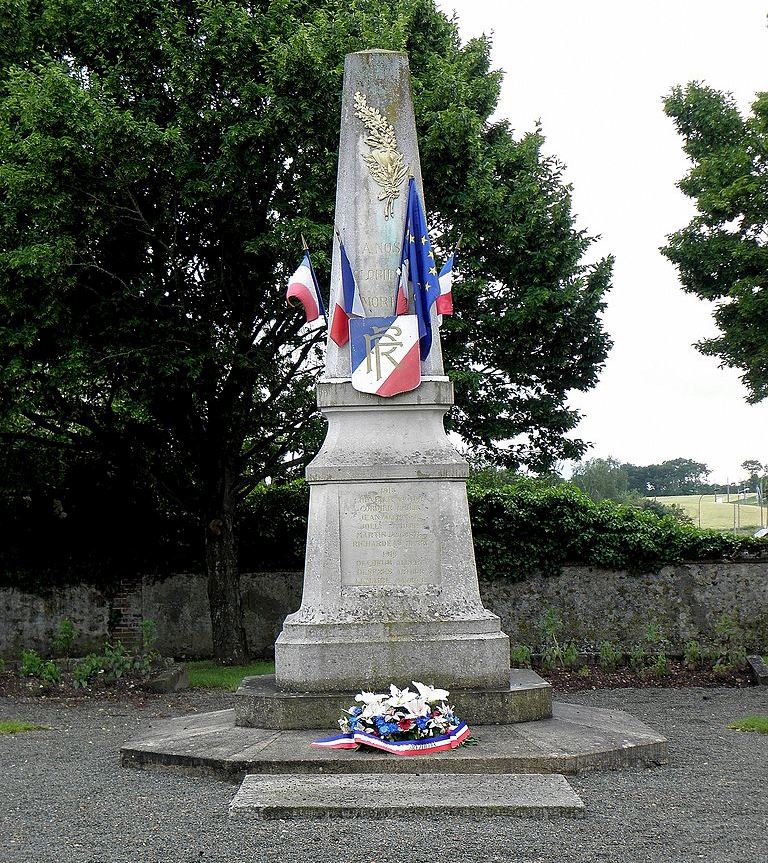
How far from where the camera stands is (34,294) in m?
13.9

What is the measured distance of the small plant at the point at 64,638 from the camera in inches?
647

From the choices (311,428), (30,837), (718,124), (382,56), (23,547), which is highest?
(718,124)

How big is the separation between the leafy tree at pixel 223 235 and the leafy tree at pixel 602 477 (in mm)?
46981

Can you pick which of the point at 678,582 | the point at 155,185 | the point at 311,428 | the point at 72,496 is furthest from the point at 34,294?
the point at 678,582

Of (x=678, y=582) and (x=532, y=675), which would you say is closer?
(x=532, y=675)

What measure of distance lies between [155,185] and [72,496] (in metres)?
6.32

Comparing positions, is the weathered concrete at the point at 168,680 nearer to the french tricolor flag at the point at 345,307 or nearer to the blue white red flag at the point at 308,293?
the blue white red flag at the point at 308,293

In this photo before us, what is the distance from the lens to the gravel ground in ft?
18.4

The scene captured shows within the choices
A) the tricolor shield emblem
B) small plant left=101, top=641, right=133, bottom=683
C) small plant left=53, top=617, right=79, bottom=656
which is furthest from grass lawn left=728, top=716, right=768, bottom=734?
small plant left=53, top=617, right=79, bottom=656

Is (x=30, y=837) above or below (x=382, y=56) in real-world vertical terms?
below

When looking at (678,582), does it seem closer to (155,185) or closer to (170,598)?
(170,598)

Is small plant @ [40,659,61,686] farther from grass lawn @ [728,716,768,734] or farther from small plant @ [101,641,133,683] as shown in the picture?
grass lawn @ [728,716,768,734]

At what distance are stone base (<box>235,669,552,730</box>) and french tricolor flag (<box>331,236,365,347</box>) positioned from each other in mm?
3028

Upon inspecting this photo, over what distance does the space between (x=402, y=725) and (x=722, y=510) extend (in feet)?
197
